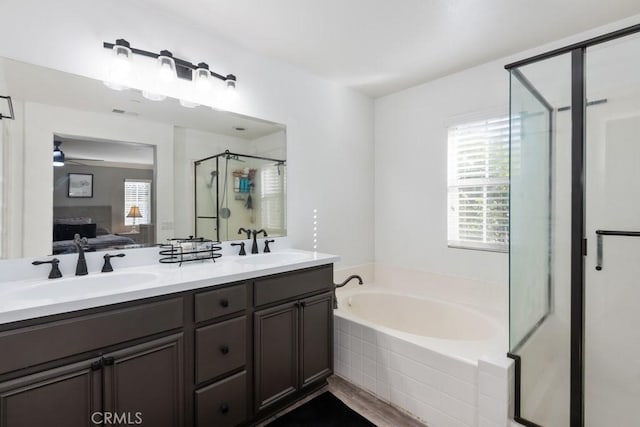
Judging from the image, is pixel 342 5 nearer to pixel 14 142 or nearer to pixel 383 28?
pixel 383 28

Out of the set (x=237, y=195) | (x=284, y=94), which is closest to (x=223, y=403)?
(x=237, y=195)

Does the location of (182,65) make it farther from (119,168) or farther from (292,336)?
(292,336)

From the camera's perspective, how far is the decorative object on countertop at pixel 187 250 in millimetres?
1813

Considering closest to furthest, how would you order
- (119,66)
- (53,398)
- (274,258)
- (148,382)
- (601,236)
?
(53,398), (148,382), (119,66), (601,236), (274,258)

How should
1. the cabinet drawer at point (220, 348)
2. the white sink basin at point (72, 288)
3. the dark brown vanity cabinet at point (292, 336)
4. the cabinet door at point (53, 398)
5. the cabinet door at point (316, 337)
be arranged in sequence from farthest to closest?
the cabinet door at point (316, 337) < the dark brown vanity cabinet at point (292, 336) < the cabinet drawer at point (220, 348) < the white sink basin at point (72, 288) < the cabinet door at point (53, 398)

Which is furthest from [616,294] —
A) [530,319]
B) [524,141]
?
[524,141]

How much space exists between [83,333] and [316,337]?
1.25 meters

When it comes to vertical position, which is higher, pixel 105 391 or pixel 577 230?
pixel 577 230

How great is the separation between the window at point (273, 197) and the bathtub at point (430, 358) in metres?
0.84

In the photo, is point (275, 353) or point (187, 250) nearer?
point (275, 353)

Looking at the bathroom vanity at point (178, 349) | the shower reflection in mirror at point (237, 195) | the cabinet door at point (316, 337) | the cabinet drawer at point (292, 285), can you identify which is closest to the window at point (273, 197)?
the shower reflection in mirror at point (237, 195)

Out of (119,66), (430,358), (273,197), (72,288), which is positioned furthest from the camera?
(273,197)

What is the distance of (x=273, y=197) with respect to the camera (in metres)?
2.38

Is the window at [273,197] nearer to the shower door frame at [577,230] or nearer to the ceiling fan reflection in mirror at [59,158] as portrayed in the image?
the ceiling fan reflection in mirror at [59,158]
